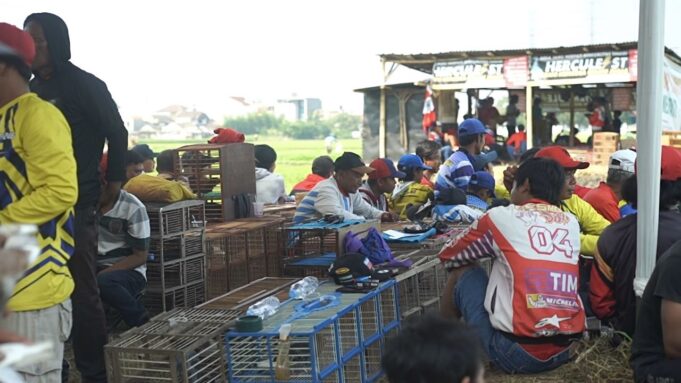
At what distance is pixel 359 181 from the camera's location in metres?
6.74

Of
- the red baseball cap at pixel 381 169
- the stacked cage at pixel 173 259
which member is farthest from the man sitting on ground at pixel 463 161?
the stacked cage at pixel 173 259

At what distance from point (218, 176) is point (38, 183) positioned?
149 inches

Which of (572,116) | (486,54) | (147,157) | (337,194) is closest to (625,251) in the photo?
(337,194)

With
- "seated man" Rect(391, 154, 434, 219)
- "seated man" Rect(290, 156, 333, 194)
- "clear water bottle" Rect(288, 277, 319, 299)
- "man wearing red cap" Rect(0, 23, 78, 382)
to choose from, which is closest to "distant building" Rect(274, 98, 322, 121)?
"seated man" Rect(290, 156, 333, 194)

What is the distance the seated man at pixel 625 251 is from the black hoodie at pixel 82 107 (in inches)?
106

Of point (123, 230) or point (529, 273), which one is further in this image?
point (123, 230)

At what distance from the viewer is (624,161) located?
597 centimetres

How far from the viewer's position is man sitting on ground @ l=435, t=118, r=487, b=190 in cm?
783

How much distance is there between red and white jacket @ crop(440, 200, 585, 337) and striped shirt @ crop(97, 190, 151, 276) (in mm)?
2171

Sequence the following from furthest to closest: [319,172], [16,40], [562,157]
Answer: [319,172], [562,157], [16,40]

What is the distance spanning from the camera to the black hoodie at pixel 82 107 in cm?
415

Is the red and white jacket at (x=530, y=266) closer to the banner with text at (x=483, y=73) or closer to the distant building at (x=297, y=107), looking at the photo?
the banner with text at (x=483, y=73)

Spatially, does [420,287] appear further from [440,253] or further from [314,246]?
[440,253]

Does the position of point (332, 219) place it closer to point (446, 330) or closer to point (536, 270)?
point (536, 270)
